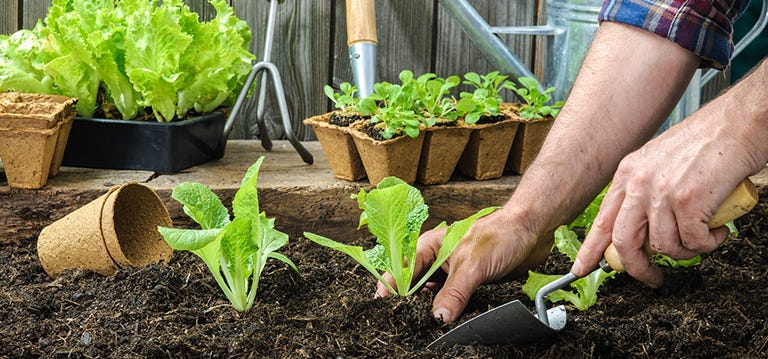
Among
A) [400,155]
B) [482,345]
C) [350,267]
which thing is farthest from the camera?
[400,155]

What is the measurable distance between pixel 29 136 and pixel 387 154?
700 mm

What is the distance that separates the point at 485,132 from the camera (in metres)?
1.95

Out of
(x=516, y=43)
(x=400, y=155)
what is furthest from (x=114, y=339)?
(x=516, y=43)

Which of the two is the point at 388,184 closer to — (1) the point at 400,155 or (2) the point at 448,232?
(2) the point at 448,232

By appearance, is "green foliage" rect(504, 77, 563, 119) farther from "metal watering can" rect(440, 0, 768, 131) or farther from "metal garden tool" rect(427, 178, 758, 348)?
"metal garden tool" rect(427, 178, 758, 348)

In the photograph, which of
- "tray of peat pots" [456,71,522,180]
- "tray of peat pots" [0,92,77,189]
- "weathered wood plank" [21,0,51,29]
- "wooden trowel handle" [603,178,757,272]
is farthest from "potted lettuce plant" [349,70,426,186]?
"weathered wood plank" [21,0,51,29]

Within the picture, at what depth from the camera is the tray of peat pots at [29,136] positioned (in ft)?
5.86

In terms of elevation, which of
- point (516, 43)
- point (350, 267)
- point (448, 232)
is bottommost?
point (350, 267)

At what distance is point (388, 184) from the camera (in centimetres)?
148

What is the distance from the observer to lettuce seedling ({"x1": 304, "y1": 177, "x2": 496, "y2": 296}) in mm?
1360

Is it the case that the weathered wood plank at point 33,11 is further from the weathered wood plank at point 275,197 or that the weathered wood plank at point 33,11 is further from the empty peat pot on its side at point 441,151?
the empty peat pot on its side at point 441,151

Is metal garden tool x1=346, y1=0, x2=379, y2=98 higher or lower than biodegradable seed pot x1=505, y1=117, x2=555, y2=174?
higher

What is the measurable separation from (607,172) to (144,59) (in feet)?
3.23

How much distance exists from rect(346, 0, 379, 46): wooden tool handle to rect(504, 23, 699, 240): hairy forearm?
693 mm
